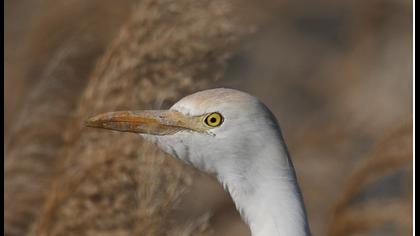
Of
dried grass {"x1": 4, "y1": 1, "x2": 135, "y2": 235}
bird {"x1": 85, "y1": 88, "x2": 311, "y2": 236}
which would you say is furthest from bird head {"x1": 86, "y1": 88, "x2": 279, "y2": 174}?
dried grass {"x1": 4, "y1": 1, "x2": 135, "y2": 235}

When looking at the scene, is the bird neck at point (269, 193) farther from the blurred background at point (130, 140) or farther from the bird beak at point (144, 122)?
the blurred background at point (130, 140)

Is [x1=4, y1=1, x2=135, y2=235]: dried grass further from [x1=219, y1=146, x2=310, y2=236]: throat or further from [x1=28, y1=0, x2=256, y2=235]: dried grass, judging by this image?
[x1=219, y1=146, x2=310, y2=236]: throat

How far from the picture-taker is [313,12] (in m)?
9.16

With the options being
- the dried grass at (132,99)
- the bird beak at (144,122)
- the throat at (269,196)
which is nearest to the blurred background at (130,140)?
the dried grass at (132,99)

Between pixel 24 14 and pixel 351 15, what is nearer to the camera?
pixel 24 14

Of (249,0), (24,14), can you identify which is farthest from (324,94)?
(24,14)

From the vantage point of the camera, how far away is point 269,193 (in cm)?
309

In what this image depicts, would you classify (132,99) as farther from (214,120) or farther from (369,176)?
(369,176)

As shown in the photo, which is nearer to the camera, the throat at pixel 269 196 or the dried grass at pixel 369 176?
the throat at pixel 269 196

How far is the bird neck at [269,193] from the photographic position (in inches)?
121

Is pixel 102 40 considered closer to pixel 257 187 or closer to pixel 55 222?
pixel 55 222

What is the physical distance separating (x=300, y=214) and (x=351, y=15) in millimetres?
5778

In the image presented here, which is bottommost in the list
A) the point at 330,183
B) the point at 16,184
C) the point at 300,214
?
the point at 330,183

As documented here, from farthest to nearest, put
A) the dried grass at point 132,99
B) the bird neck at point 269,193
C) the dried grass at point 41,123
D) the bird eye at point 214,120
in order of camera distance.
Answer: the dried grass at point 41,123
the dried grass at point 132,99
the bird eye at point 214,120
the bird neck at point 269,193
